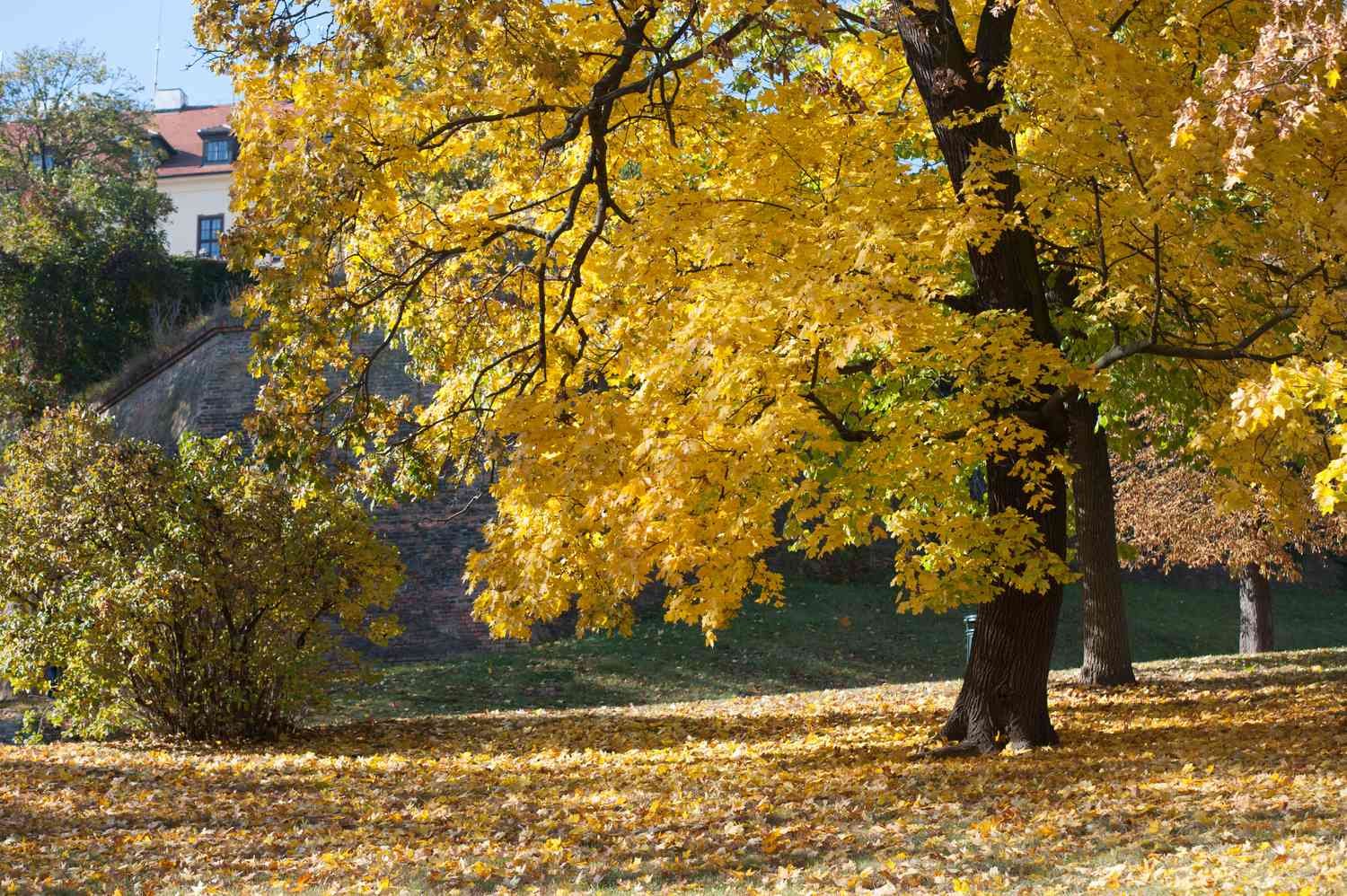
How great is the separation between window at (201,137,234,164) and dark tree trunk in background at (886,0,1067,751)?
40732mm

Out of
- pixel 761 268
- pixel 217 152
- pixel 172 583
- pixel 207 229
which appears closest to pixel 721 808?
pixel 761 268

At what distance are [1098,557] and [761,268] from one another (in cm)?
730

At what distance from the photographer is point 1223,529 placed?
17.7 m

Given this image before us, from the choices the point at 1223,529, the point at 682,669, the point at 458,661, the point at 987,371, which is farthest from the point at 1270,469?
the point at 458,661

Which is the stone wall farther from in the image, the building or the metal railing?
the building

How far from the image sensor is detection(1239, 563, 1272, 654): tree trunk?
66.1 feet

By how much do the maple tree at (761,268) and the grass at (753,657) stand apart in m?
7.47

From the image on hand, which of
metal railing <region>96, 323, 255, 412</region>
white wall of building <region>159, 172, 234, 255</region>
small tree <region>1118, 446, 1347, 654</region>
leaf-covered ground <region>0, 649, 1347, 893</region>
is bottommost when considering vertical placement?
leaf-covered ground <region>0, 649, 1347, 893</region>

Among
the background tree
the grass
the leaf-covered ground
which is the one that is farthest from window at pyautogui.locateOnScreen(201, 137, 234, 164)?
the leaf-covered ground

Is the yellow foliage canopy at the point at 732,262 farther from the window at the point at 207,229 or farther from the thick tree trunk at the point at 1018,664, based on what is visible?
the window at the point at 207,229

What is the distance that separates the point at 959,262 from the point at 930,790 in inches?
196

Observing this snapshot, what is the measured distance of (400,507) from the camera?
21.6 meters

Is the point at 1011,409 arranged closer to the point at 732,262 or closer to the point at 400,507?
the point at 732,262

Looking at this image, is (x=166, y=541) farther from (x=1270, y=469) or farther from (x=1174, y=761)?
(x=1270, y=469)
